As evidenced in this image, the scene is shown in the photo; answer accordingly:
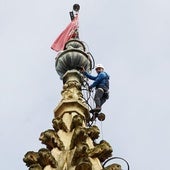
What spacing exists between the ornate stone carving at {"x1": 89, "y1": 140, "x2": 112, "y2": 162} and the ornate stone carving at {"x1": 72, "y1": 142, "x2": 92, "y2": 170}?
0.50m

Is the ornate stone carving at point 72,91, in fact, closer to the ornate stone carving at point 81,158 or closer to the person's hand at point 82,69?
the person's hand at point 82,69

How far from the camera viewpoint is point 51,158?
45.4 feet

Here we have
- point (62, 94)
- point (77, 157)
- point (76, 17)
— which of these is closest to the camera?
point (77, 157)

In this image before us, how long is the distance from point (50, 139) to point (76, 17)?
37.4 ft

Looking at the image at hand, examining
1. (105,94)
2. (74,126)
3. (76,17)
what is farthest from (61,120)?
(76,17)

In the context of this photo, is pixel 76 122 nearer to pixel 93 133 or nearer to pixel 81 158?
pixel 93 133

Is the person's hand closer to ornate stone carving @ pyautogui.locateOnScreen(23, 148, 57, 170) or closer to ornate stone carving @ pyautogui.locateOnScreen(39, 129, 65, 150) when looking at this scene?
ornate stone carving @ pyautogui.locateOnScreen(39, 129, 65, 150)

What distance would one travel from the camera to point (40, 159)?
1397cm

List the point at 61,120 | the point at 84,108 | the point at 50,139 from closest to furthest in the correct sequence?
the point at 50,139 → the point at 61,120 → the point at 84,108

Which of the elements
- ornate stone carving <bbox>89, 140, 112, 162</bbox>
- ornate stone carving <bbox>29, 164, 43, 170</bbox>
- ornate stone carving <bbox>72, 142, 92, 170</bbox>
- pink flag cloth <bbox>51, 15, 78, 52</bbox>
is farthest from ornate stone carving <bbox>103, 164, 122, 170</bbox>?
pink flag cloth <bbox>51, 15, 78, 52</bbox>

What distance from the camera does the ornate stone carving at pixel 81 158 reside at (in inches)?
520

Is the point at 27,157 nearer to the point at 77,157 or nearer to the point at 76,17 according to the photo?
the point at 77,157

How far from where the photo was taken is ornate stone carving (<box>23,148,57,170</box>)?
45.2ft

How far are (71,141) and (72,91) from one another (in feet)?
11.6
